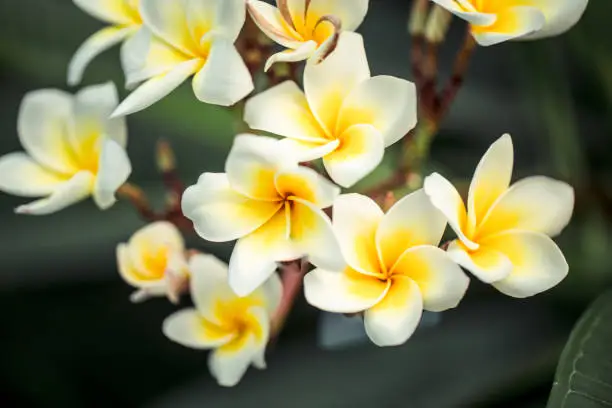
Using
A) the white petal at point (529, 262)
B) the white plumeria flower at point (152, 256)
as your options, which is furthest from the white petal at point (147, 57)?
the white petal at point (529, 262)

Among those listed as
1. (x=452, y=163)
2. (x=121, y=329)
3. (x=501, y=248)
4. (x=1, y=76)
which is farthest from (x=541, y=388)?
(x=1, y=76)

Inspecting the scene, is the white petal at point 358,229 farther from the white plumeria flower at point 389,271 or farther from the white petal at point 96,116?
the white petal at point 96,116

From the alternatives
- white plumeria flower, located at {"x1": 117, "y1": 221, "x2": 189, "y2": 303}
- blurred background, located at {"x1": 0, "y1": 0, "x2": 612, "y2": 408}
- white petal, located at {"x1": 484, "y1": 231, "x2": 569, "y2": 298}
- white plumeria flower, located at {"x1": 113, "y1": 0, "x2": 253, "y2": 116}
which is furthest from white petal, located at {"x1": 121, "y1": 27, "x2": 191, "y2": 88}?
blurred background, located at {"x1": 0, "y1": 0, "x2": 612, "y2": 408}

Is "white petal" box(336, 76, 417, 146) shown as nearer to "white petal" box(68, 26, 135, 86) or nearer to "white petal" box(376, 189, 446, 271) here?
"white petal" box(376, 189, 446, 271)

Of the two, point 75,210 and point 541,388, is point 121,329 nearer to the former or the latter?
point 75,210

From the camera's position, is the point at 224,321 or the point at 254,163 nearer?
the point at 254,163

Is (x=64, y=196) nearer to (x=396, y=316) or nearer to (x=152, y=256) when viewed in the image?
(x=152, y=256)

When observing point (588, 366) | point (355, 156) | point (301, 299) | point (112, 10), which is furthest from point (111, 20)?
point (301, 299)
